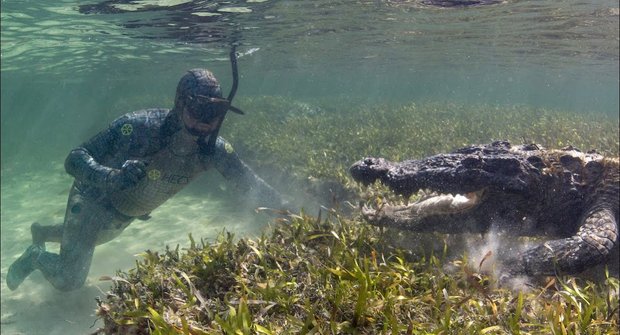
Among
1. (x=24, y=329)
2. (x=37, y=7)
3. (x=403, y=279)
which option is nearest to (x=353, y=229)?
(x=403, y=279)

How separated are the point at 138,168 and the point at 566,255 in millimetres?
5237

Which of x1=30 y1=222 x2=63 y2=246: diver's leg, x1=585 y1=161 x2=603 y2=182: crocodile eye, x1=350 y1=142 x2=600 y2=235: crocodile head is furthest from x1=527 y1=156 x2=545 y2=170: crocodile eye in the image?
x1=30 y1=222 x2=63 y2=246: diver's leg

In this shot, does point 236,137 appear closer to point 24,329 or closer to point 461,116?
point 24,329

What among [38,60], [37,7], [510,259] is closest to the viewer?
[510,259]

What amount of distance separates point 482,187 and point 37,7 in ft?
44.3

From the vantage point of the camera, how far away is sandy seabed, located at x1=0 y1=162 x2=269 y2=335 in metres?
7.57

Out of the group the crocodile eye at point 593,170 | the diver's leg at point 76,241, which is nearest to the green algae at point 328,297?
the crocodile eye at point 593,170

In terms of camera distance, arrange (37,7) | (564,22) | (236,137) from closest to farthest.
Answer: (37,7)
(236,137)
(564,22)

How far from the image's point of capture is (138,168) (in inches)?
219

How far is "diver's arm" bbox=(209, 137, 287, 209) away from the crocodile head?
3.07m

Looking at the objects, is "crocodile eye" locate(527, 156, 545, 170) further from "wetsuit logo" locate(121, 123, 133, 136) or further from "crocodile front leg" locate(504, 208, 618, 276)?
"wetsuit logo" locate(121, 123, 133, 136)

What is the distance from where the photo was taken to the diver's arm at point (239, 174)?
715 centimetres

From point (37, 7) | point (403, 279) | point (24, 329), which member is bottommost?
point (24, 329)

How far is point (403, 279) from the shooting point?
3.39 m
